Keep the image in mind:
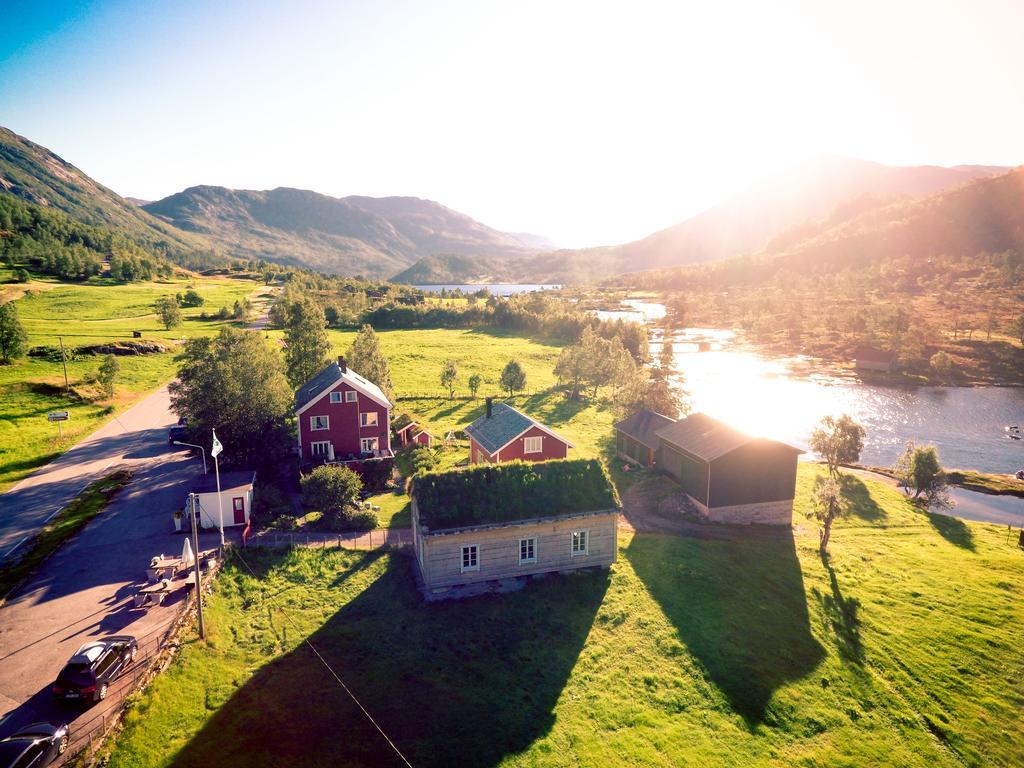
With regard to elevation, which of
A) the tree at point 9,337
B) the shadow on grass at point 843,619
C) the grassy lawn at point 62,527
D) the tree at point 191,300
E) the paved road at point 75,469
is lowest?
the shadow on grass at point 843,619

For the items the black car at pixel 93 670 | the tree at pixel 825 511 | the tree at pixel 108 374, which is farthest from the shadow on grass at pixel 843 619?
the tree at pixel 108 374

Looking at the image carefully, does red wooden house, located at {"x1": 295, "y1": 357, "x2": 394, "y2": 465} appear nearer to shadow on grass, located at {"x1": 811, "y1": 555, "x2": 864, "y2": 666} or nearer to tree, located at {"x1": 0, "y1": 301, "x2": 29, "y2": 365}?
shadow on grass, located at {"x1": 811, "y1": 555, "x2": 864, "y2": 666}

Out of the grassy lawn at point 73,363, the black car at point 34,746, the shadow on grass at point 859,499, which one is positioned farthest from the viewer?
the grassy lawn at point 73,363

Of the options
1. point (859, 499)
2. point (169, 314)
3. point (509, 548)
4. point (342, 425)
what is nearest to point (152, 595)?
point (509, 548)

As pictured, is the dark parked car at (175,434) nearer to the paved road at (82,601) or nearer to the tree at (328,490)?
the paved road at (82,601)

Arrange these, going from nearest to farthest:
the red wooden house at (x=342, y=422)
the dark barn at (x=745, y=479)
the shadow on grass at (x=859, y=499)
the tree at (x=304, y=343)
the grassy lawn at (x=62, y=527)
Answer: the grassy lawn at (x=62, y=527)
the dark barn at (x=745, y=479)
the shadow on grass at (x=859, y=499)
the red wooden house at (x=342, y=422)
the tree at (x=304, y=343)

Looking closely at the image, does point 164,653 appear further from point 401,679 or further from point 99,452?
point 99,452

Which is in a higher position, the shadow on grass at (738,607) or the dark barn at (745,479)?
the dark barn at (745,479)

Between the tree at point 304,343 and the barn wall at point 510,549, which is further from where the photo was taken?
the tree at point 304,343
